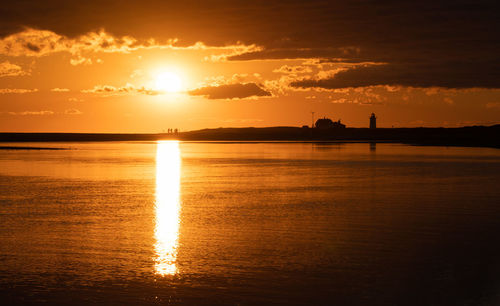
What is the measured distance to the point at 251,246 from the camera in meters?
16.2

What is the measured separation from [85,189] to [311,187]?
40.0 ft

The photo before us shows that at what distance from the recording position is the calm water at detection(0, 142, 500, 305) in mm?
11766

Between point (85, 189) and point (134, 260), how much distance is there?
18.0m

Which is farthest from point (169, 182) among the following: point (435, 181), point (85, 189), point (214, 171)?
point (435, 181)

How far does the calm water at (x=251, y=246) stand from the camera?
463 inches

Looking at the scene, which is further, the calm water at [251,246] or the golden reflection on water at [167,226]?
the golden reflection on water at [167,226]

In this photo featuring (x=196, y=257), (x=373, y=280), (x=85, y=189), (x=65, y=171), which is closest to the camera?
(x=373, y=280)

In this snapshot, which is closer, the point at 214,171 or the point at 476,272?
the point at 476,272

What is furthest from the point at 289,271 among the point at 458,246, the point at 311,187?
the point at 311,187

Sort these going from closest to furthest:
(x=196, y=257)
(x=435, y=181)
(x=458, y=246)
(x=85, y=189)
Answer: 1. (x=196, y=257)
2. (x=458, y=246)
3. (x=85, y=189)
4. (x=435, y=181)

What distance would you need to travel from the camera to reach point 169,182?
35844mm

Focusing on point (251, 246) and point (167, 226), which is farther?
point (167, 226)

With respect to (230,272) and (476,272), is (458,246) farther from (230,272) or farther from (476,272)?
(230,272)

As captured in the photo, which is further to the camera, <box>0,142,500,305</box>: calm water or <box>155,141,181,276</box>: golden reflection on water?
<box>155,141,181,276</box>: golden reflection on water
